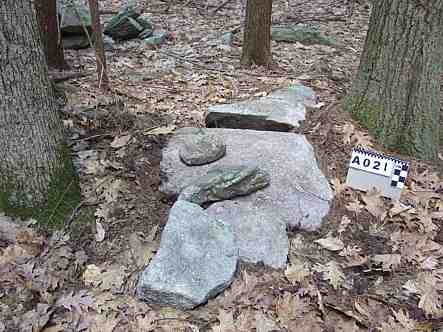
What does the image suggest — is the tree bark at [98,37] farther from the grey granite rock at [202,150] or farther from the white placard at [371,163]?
the white placard at [371,163]

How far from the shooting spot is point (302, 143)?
3797 millimetres

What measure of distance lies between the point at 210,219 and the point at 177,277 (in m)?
0.51

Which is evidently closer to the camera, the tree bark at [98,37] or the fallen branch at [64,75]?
the tree bark at [98,37]

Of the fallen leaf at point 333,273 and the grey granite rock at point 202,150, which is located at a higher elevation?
the grey granite rock at point 202,150

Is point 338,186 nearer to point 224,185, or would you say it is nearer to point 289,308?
point 224,185

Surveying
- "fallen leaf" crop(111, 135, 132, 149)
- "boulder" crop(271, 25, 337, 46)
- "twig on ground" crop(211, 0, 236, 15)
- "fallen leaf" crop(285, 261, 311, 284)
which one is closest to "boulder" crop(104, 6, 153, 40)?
"twig on ground" crop(211, 0, 236, 15)

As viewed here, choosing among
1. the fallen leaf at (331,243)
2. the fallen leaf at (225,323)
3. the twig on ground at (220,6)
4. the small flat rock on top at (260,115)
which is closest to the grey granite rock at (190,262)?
the fallen leaf at (225,323)

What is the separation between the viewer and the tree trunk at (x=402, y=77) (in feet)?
11.7

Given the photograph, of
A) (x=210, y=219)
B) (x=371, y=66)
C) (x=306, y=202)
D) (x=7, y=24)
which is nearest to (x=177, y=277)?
(x=210, y=219)

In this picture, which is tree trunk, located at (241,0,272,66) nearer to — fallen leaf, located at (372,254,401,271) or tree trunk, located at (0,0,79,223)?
tree trunk, located at (0,0,79,223)

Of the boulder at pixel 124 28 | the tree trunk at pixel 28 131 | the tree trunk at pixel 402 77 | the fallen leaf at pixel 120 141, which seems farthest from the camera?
the boulder at pixel 124 28

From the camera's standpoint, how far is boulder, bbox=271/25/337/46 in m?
7.79

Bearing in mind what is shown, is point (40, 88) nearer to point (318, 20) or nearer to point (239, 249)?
point (239, 249)

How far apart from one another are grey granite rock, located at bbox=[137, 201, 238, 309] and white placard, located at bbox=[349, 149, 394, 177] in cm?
120
